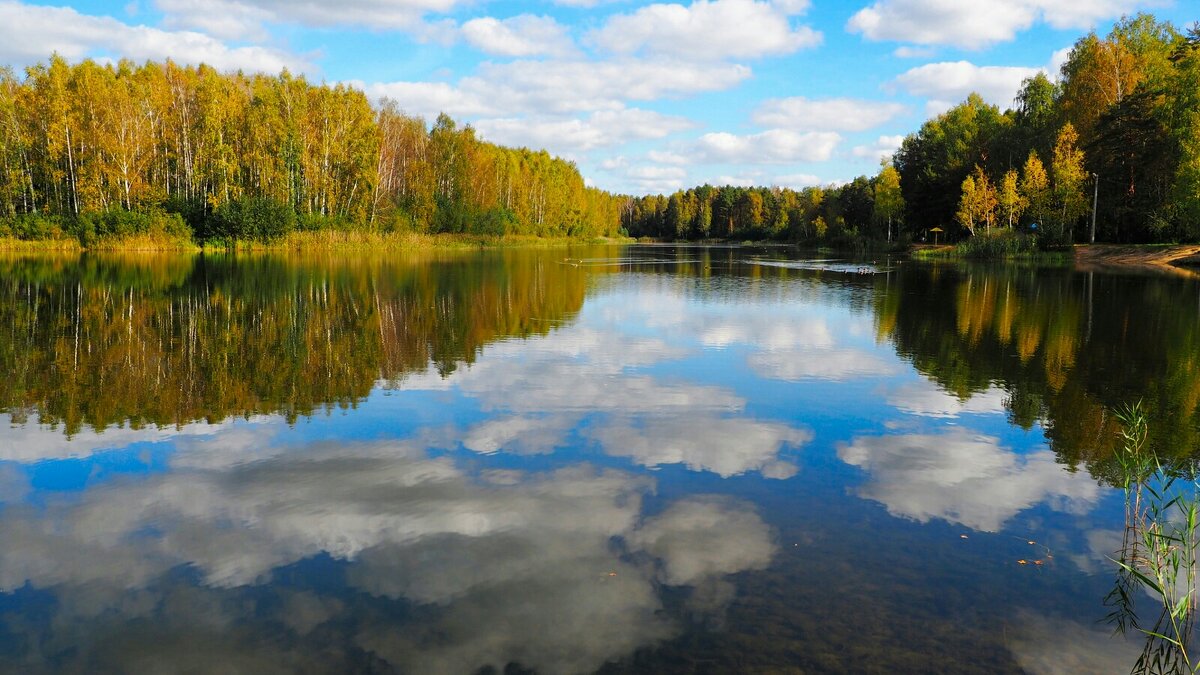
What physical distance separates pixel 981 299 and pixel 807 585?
25197 millimetres

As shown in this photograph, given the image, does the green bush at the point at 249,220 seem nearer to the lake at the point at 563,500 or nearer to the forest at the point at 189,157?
the forest at the point at 189,157

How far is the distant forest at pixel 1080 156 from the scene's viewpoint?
168ft

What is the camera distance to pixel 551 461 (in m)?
8.08

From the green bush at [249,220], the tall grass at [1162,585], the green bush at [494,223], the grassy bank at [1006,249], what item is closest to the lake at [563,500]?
the tall grass at [1162,585]

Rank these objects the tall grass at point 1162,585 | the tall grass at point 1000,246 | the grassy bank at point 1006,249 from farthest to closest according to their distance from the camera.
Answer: the tall grass at point 1000,246 → the grassy bank at point 1006,249 → the tall grass at point 1162,585

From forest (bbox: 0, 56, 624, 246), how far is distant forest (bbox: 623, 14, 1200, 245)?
51.4m

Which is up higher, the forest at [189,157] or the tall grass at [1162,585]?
the forest at [189,157]

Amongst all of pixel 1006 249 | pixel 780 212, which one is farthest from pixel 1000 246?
pixel 780 212

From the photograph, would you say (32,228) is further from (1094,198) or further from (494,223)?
(1094,198)

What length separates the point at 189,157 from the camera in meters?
56.0

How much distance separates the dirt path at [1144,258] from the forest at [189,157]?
177 ft

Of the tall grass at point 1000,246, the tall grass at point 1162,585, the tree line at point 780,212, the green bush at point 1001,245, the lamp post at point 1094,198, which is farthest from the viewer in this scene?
the tree line at point 780,212

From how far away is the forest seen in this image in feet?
167

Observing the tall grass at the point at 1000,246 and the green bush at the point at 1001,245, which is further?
the green bush at the point at 1001,245
